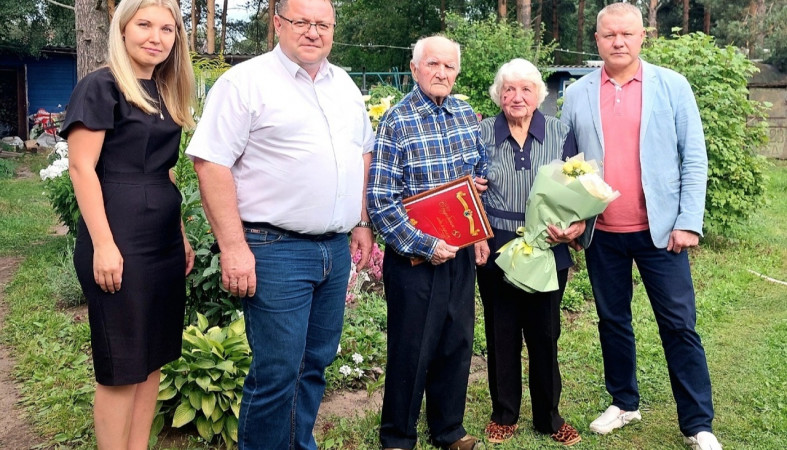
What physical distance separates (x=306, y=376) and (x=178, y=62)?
1.31m

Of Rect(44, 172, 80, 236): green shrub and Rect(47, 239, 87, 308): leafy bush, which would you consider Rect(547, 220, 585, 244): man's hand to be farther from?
Rect(44, 172, 80, 236): green shrub

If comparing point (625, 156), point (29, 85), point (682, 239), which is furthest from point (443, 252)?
point (29, 85)

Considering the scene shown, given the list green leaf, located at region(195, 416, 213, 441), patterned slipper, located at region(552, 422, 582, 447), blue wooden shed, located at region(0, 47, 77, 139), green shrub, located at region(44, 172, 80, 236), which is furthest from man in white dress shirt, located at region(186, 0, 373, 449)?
blue wooden shed, located at region(0, 47, 77, 139)

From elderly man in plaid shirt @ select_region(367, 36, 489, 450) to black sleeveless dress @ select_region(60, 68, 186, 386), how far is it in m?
0.87

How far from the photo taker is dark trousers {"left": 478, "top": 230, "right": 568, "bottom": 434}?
341 centimetres

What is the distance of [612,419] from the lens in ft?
12.1

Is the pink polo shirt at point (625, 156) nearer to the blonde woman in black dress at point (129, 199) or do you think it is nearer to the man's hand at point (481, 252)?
the man's hand at point (481, 252)

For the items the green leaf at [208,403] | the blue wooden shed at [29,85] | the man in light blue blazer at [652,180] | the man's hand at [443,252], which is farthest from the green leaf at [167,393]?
the blue wooden shed at [29,85]

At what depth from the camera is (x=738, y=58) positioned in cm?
763

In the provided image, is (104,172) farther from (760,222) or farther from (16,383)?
(760,222)

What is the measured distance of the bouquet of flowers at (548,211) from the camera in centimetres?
312

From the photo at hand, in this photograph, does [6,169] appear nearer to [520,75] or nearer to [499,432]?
[499,432]

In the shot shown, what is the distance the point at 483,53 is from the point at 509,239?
8961 mm

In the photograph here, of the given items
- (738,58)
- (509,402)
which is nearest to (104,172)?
(509,402)
